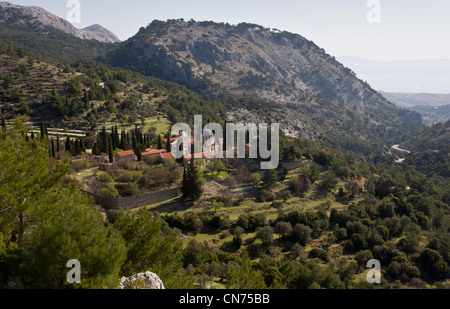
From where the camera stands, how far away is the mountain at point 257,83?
14088 centimetres

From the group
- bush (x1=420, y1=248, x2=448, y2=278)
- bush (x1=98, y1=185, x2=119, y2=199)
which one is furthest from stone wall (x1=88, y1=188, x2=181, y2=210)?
bush (x1=420, y1=248, x2=448, y2=278)

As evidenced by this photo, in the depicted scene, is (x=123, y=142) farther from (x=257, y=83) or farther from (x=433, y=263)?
(x=257, y=83)

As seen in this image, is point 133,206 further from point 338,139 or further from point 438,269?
point 338,139

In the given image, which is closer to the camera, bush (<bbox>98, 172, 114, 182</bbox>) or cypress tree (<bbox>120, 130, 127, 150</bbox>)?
bush (<bbox>98, 172, 114, 182</bbox>)

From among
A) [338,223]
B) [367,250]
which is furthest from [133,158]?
[367,250]

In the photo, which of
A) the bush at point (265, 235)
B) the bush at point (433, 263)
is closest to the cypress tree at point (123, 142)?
the bush at point (265, 235)

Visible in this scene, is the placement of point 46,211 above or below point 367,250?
above

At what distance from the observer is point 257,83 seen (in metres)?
156

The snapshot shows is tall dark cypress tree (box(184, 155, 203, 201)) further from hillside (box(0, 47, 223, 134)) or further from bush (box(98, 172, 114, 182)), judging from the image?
hillside (box(0, 47, 223, 134))

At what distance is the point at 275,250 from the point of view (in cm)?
2862

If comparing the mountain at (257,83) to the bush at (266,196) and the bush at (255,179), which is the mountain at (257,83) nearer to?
the bush at (255,179)

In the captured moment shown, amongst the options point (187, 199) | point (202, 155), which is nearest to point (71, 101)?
point (202, 155)

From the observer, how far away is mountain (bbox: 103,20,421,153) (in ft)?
462
